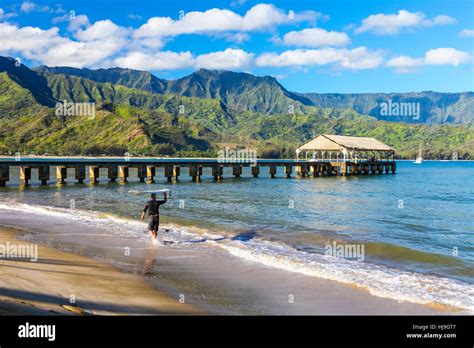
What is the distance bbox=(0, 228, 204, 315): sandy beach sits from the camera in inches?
304

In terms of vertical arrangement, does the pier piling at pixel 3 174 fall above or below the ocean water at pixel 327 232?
above

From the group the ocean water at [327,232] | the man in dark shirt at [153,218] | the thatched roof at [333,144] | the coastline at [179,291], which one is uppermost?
the thatched roof at [333,144]

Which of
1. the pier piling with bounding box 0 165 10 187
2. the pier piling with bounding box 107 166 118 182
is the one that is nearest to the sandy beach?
the pier piling with bounding box 0 165 10 187

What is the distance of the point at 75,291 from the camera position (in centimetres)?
927

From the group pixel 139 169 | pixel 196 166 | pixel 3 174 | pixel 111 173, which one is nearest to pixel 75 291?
pixel 3 174

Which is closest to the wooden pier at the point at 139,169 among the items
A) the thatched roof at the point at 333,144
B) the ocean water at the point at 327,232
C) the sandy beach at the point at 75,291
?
the thatched roof at the point at 333,144

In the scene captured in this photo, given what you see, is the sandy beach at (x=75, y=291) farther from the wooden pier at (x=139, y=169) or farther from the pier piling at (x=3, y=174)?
the wooden pier at (x=139, y=169)

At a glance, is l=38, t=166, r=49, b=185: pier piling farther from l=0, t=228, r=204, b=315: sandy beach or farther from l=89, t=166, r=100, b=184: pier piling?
l=0, t=228, r=204, b=315: sandy beach

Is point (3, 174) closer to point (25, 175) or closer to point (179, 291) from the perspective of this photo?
point (25, 175)

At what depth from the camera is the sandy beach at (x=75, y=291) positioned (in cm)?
773

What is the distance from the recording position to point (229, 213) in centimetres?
2747

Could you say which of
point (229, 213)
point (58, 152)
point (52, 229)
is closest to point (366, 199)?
point (229, 213)

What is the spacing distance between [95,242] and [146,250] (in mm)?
2504
